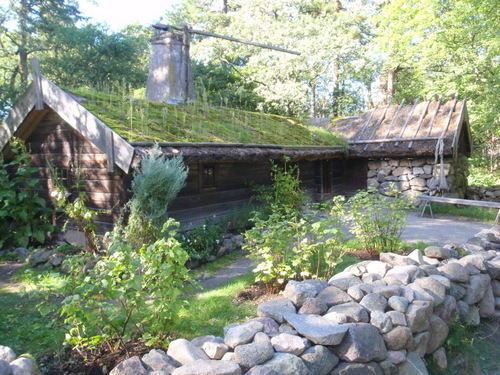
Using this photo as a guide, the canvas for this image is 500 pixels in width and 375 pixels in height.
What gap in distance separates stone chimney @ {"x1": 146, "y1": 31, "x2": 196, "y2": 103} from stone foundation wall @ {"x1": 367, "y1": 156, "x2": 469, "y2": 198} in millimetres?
7213

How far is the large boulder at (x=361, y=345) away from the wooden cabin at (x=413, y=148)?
31.6ft

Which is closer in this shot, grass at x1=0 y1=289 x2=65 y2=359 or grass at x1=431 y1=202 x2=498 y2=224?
grass at x1=0 y1=289 x2=65 y2=359

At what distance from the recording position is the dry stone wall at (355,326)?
2.93 meters

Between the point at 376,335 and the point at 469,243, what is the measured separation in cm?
413

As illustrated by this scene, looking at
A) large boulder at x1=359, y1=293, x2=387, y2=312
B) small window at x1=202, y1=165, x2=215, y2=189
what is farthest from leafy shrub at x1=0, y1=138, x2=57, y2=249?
large boulder at x1=359, y1=293, x2=387, y2=312

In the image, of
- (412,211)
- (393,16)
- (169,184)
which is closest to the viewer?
(169,184)

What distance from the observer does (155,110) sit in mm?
9062

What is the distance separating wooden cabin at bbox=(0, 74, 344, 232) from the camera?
6.96m

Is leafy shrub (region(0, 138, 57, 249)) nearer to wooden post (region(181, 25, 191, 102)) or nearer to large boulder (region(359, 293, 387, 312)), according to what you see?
wooden post (region(181, 25, 191, 102))

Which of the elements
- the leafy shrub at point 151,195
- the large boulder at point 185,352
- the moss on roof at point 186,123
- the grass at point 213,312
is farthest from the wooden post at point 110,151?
the large boulder at point 185,352

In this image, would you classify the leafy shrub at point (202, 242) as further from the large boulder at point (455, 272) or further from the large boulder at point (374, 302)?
the large boulder at point (455, 272)

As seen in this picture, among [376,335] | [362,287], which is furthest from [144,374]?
[362,287]

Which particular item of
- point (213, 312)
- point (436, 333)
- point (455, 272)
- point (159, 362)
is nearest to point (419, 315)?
point (436, 333)

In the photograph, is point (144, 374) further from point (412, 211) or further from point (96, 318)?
point (412, 211)
